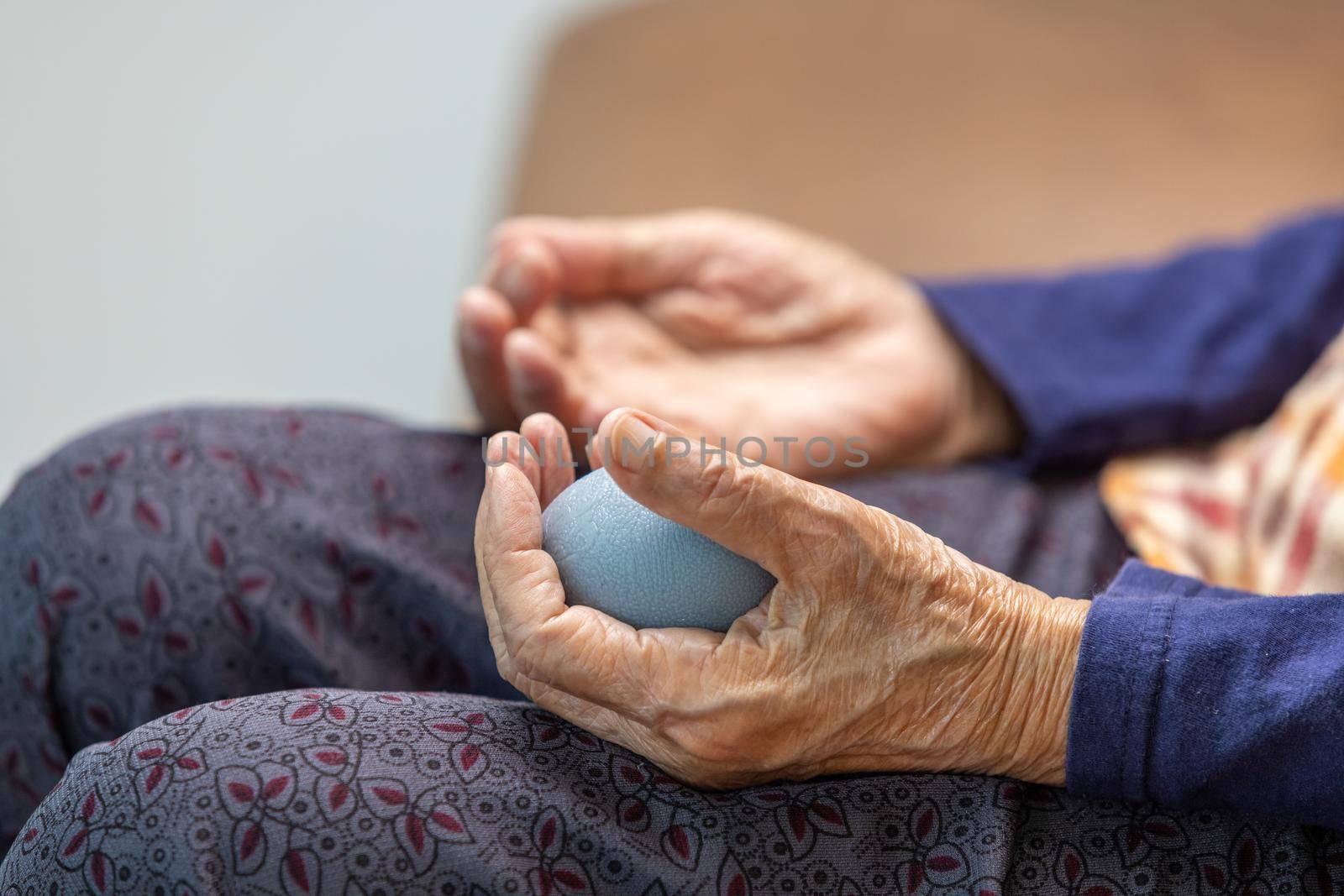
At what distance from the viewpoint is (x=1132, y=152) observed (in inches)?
52.7

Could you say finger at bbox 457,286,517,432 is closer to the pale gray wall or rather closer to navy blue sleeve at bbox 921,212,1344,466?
navy blue sleeve at bbox 921,212,1344,466

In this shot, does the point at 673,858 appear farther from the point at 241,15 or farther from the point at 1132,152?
the point at 241,15

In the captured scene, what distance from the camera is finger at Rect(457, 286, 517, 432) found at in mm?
849

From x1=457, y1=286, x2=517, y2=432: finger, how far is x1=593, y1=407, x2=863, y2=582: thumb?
380mm

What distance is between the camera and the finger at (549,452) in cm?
59

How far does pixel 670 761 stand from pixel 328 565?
0.28 m

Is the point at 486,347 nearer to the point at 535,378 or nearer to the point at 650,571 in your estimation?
the point at 535,378

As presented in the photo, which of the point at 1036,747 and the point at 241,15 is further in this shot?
the point at 241,15

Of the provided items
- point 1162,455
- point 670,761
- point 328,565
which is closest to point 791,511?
point 670,761

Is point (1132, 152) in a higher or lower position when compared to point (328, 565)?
higher

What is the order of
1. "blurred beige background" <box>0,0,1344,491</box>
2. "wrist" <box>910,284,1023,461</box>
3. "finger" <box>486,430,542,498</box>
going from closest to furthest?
"finger" <box>486,430,542,498</box> < "wrist" <box>910,284,1023,461</box> < "blurred beige background" <box>0,0,1344,491</box>

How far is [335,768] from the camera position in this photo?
0.48 m

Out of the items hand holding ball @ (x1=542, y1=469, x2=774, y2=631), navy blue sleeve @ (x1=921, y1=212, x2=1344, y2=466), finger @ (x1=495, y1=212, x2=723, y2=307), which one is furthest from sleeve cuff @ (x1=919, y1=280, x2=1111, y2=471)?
hand holding ball @ (x1=542, y1=469, x2=774, y2=631)

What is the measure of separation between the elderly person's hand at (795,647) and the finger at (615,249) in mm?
414
